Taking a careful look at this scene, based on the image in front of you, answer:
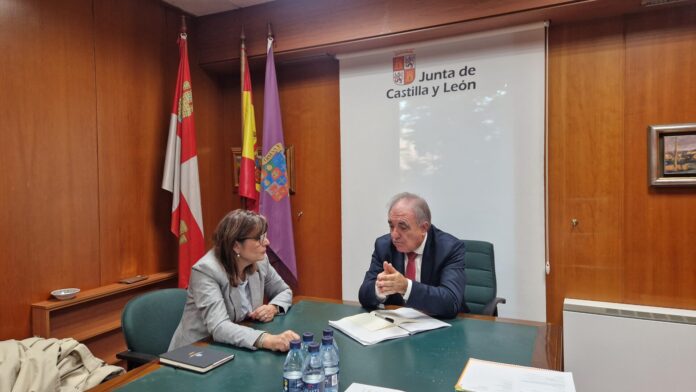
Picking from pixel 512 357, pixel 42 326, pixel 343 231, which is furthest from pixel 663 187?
pixel 42 326

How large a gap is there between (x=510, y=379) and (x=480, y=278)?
4.18 ft

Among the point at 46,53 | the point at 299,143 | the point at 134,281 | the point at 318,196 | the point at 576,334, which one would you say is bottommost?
the point at 576,334

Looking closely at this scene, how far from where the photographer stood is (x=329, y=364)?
118 centimetres

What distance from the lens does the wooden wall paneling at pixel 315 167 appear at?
346cm

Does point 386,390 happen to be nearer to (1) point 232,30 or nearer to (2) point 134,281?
(2) point 134,281

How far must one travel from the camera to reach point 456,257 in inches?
83.6

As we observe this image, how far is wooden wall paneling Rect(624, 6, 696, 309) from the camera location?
8.12ft

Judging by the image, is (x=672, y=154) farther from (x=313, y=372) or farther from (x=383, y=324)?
(x=313, y=372)

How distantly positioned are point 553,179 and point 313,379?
224 cm

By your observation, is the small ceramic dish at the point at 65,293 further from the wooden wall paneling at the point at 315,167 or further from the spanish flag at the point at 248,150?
the wooden wall paneling at the point at 315,167

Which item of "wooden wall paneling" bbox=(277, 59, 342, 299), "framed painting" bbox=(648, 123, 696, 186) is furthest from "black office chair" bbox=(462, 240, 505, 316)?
"wooden wall paneling" bbox=(277, 59, 342, 299)

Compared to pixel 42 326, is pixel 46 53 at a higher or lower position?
higher

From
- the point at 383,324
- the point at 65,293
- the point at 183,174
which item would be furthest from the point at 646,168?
the point at 65,293

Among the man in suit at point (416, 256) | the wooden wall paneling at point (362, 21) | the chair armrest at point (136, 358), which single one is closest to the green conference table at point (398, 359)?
the man in suit at point (416, 256)
